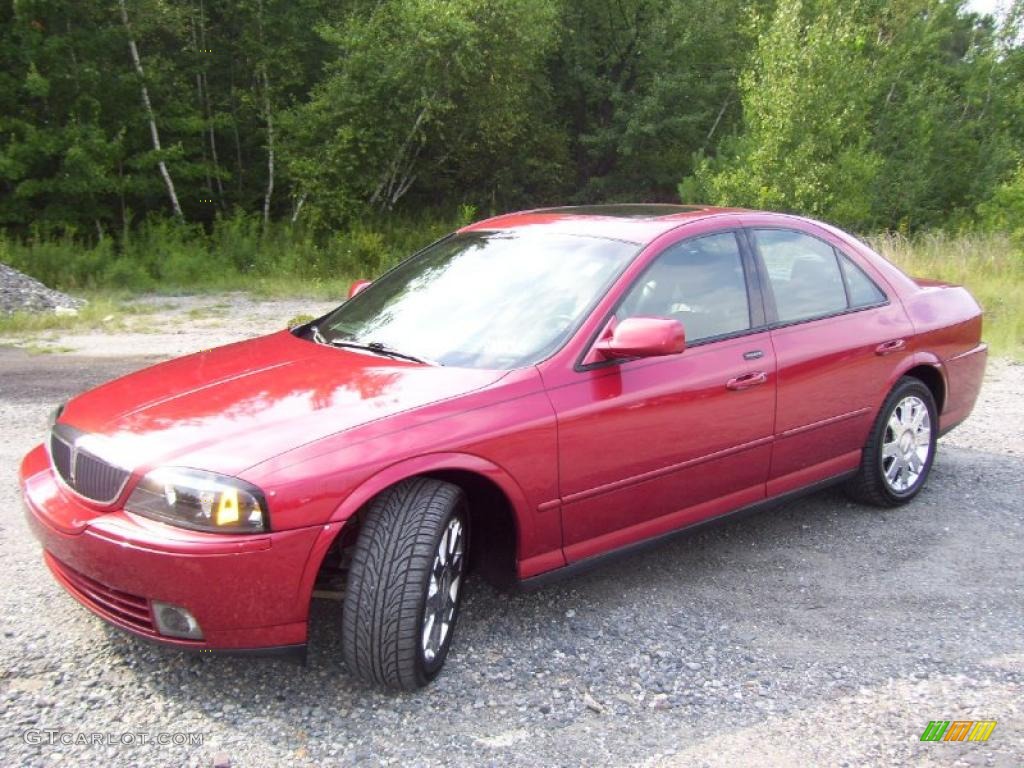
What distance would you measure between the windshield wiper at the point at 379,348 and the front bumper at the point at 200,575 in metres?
0.97

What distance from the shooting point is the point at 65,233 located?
17578mm

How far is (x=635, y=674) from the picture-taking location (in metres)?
3.29

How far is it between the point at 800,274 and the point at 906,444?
48.0 inches

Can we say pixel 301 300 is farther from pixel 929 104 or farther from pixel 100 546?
pixel 929 104

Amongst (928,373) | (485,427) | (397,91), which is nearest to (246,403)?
(485,427)

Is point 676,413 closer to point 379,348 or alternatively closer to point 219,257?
point 379,348

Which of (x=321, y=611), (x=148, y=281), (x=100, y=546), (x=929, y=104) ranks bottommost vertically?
(x=148, y=281)

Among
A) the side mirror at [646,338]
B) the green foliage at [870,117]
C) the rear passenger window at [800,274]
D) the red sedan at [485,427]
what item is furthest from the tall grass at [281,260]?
the side mirror at [646,338]

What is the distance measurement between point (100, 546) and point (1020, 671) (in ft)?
10.7

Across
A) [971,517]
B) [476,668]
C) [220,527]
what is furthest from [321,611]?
[971,517]

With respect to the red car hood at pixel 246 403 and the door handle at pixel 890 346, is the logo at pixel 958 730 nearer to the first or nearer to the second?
the red car hood at pixel 246 403

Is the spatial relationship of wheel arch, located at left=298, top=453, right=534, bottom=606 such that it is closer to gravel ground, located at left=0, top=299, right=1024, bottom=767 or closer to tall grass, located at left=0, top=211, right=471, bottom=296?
gravel ground, located at left=0, top=299, right=1024, bottom=767

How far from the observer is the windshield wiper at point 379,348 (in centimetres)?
362

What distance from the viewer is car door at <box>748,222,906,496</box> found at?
14.0ft
